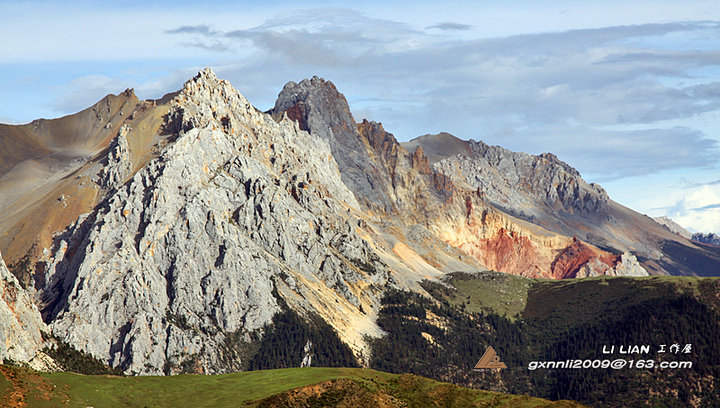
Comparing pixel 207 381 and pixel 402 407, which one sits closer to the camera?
pixel 402 407

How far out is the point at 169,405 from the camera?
161m

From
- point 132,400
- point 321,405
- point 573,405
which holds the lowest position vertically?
point 132,400

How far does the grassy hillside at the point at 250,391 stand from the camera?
145875mm

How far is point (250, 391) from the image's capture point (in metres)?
164

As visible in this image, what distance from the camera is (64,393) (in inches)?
5974

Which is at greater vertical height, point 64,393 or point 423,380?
point 423,380

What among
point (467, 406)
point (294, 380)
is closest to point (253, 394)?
point (294, 380)

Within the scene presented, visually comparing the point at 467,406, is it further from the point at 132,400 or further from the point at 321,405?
the point at 132,400

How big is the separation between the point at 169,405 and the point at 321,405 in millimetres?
36959

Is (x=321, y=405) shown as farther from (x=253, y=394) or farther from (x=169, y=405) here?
(x=169, y=405)

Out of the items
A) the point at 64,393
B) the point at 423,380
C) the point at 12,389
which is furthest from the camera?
the point at 423,380

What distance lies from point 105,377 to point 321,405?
55858 millimetres

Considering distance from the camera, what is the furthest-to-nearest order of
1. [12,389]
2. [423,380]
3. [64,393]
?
1. [423,380]
2. [64,393]
3. [12,389]

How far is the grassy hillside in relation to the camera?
145875 millimetres
